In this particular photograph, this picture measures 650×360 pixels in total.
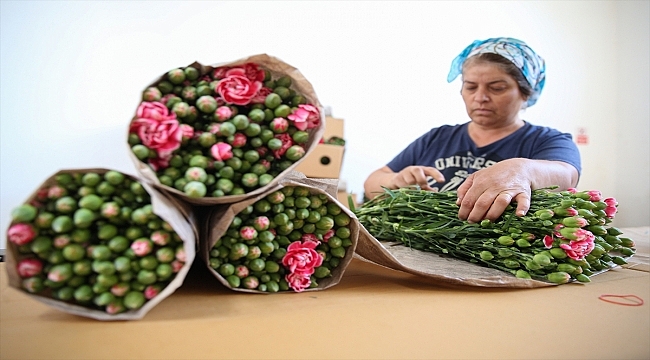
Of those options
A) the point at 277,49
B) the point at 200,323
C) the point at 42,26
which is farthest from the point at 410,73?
the point at 200,323

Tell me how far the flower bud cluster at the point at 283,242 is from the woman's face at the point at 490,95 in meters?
1.01

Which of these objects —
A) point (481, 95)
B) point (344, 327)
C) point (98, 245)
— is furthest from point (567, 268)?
point (481, 95)

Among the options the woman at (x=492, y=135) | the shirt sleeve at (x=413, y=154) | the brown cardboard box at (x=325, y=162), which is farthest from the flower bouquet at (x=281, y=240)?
the brown cardboard box at (x=325, y=162)

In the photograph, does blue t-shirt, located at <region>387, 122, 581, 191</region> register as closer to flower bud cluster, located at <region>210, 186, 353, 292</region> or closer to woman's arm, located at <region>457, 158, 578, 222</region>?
woman's arm, located at <region>457, 158, 578, 222</region>

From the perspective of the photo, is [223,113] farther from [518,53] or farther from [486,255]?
[518,53]

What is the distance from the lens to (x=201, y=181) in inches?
23.1

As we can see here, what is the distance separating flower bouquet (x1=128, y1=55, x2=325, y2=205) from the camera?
0.58 meters

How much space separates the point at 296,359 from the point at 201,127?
340 mm

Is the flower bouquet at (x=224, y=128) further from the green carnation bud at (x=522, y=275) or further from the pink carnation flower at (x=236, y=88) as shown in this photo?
the green carnation bud at (x=522, y=275)

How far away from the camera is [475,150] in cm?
165

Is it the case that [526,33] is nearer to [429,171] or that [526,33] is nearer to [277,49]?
[277,49]

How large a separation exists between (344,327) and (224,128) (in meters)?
0.31

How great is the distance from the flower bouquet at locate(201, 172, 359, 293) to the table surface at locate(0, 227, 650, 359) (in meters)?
0.03

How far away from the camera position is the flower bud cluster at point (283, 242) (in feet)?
2.14
